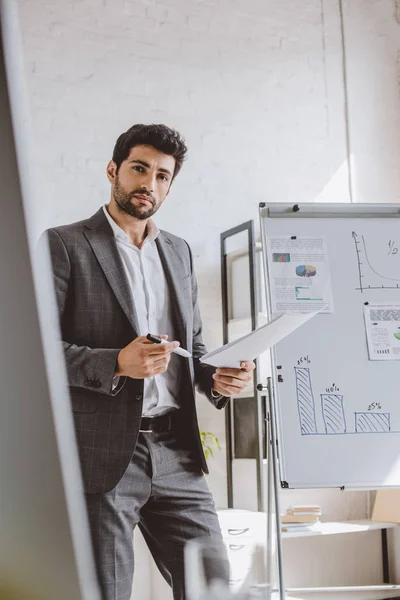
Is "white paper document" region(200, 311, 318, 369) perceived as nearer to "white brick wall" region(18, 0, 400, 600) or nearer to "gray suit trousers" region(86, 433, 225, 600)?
"gray suit trousers" region(86, 433, 225, 600)

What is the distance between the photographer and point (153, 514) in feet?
5.59

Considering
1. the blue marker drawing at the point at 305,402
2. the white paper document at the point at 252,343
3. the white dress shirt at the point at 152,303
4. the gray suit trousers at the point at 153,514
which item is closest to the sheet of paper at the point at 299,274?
the blue marker drawing at the point at 305,402

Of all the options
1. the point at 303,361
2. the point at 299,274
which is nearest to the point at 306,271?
the point at 299,274

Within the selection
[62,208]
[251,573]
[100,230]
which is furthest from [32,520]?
[62,208]

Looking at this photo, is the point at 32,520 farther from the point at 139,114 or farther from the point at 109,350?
the point at 139,114

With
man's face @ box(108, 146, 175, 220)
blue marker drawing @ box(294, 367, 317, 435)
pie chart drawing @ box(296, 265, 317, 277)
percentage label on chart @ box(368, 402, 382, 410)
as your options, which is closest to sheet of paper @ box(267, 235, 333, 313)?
pie chart drawing @ box(296, 265, 317, 277)

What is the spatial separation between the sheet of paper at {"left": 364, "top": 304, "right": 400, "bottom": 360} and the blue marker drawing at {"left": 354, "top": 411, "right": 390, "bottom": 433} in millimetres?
200

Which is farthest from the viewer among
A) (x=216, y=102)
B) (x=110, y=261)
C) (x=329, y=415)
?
(x=216, y=102)

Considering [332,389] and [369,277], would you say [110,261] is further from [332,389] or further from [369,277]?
[369,277]

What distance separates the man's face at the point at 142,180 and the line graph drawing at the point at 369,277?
0.84 m

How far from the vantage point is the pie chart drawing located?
2598 millimetres

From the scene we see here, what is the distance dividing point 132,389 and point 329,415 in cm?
92

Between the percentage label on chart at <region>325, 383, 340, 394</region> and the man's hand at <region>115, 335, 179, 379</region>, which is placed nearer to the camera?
the man's hand at <region>115, 335, 179, 379</region>

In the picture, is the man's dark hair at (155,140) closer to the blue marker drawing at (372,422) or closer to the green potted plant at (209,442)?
the blue marker drawing at (372,422)
